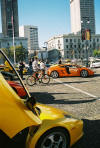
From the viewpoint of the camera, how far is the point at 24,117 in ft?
7.57

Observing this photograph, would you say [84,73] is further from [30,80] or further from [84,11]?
[84,11]

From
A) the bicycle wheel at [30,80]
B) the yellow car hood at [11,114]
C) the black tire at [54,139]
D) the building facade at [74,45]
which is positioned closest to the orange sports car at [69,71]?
the bicycle wheel at [30,80]

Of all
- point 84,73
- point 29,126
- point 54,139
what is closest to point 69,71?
point 84,73

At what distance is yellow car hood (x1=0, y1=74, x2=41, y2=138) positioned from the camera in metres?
2.21

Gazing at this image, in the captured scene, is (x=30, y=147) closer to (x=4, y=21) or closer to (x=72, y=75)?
(x=72, y=75)

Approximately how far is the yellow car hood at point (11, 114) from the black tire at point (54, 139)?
0.39m

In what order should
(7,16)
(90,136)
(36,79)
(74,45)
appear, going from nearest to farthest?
(90,136)
(36,79)
(7,16)
(74,45)

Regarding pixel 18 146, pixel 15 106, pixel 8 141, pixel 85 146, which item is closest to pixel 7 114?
pixel 15 106

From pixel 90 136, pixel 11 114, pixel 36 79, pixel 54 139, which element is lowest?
pixel 90 136

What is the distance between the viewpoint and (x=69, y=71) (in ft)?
51.6

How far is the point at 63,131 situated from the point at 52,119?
0.80 feet

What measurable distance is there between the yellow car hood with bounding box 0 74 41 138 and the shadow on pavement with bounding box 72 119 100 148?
120cm

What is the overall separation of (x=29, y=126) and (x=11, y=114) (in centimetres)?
33

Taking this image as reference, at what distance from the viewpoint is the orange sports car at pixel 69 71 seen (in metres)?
15.6
